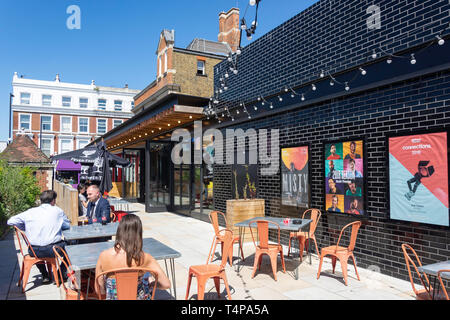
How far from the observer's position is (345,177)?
6.01 meters

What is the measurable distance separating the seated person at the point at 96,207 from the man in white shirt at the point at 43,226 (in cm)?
90

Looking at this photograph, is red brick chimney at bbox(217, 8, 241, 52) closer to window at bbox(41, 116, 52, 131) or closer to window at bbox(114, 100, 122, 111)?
window at bbox(114, 100, 122, 111)

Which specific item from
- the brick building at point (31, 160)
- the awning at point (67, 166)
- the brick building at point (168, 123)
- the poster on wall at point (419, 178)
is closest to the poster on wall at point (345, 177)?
the poster on wall at point (419, 178)

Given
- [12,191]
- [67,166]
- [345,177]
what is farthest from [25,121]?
[345,177]

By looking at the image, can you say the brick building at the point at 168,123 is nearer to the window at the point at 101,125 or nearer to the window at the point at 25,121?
the window at the point at 101,125

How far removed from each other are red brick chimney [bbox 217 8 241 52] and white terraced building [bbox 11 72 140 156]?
79.0ft

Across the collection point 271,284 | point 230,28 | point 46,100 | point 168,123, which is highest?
point 230,28

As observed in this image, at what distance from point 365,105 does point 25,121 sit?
43.7 m

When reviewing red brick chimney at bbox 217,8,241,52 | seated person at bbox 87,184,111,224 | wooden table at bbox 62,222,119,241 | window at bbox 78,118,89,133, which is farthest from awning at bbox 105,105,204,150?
window at bbox 78,118,89,133

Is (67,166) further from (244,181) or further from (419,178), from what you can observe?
(419,178)

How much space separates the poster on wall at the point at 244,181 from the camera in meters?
8.73

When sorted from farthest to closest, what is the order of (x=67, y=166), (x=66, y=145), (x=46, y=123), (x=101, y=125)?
1. (x=101, y=125)
2. (x=66, y=145)
3. (x=46, y=123)
4. (x=67, y=166)

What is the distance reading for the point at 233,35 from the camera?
23281 mm
